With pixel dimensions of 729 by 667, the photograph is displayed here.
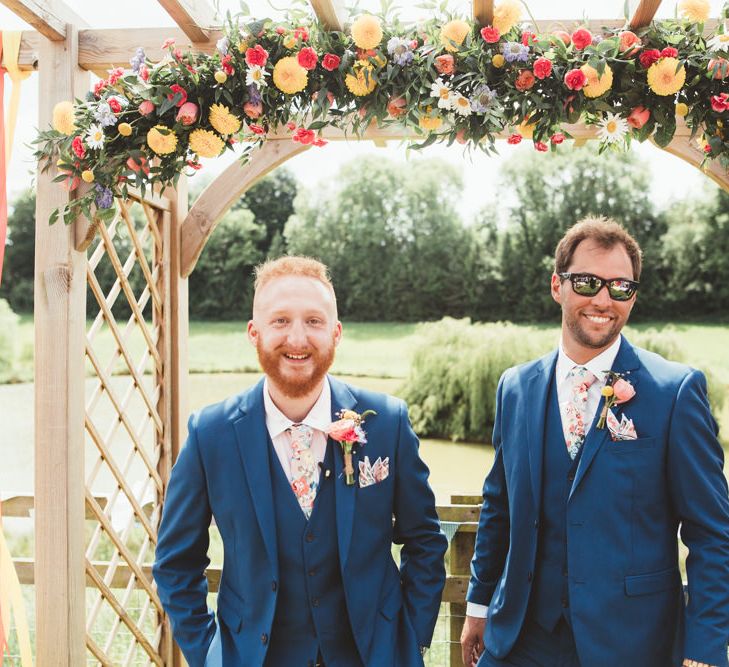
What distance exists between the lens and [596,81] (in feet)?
7.40

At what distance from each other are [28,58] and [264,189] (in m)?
17.7

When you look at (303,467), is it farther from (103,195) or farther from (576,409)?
(103,195)

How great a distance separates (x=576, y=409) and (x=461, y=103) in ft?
3.37

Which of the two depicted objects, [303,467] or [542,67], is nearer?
[303,467]

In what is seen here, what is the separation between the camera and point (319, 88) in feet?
7.94

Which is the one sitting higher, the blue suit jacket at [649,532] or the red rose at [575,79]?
the red rose at [575,79]

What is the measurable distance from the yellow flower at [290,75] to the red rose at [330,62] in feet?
0.23

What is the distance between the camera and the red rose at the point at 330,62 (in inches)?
92.3

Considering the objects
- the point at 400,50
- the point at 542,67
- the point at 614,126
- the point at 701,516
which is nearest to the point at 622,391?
the point at 701,516

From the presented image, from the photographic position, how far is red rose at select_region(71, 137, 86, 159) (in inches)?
98.0

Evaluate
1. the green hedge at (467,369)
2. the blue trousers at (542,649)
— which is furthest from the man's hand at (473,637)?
the green hedge at (467,369)

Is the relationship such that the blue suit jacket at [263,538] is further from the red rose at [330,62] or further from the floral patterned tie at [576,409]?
the red rose at [330,62]

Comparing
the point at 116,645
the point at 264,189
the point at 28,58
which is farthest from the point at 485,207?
the point at 28,58

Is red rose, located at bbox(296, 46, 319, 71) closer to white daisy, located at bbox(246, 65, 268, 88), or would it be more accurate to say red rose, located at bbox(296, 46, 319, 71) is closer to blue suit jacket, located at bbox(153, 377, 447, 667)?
white daisy, located at bbox(246, 65, 268, 88)
